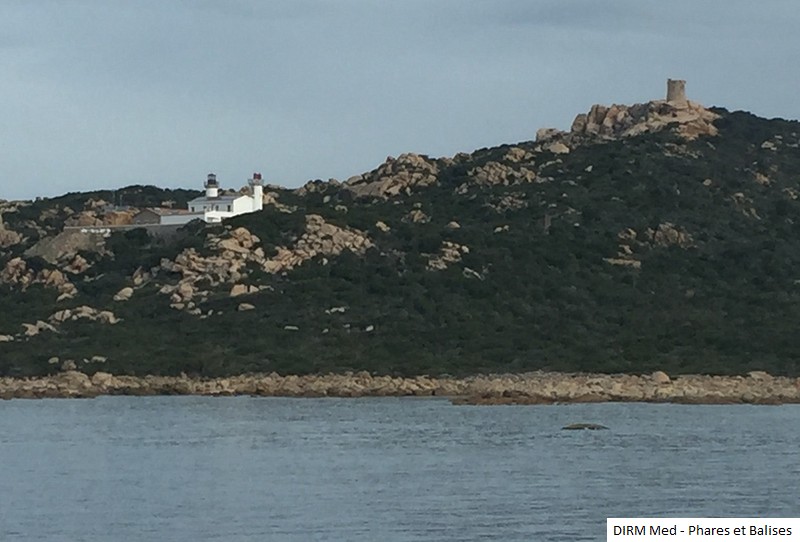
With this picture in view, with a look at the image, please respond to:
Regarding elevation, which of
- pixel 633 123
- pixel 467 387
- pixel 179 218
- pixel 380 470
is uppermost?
pixel 633 123

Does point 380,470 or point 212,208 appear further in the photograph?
point 212,208

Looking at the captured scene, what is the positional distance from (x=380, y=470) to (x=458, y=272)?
50803 millimetres

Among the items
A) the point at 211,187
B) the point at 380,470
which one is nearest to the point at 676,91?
the point at 211,187

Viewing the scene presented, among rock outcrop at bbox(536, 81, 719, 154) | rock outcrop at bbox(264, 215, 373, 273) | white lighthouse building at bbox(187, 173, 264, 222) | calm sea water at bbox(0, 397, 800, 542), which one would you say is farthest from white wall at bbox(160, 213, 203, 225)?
→ calm sea water at bbox(0, 397, 800, 542)

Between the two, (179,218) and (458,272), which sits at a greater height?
(179,218)

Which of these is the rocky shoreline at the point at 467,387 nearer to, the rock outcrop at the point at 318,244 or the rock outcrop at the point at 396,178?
the rock outcrop at the point at 318,244

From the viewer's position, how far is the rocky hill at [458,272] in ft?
258

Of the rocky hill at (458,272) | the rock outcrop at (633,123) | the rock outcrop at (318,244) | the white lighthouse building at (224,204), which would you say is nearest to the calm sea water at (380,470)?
the rocky hill at (458,272)

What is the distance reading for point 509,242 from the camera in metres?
100

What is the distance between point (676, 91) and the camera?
136 metres

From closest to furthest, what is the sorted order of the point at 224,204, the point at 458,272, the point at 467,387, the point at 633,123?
the point at 467,387, the point at 458,272, the point at 224,204, the point at 633,123

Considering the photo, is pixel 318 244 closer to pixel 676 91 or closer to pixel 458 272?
pixel 458 272

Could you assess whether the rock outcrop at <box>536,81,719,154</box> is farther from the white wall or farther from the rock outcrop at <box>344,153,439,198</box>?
the white wall

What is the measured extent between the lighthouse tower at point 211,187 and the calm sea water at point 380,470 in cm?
4669
